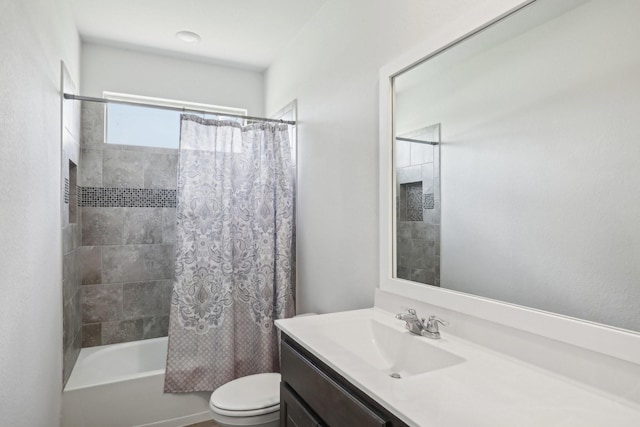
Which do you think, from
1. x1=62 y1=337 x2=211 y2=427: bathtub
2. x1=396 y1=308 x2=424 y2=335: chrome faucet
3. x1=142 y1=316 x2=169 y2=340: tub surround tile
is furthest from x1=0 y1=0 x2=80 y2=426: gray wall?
x1=396 y1=308 x2=424 y2=335: chrome faucet

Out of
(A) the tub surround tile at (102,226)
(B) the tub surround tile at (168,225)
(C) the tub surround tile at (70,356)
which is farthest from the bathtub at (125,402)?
(B) the tub surround tile at (168,225)

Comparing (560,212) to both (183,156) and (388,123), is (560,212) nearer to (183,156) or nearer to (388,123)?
(388,123)

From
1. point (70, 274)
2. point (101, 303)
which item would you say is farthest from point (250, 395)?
point (101, 303)

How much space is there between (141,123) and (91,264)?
1.19 meters

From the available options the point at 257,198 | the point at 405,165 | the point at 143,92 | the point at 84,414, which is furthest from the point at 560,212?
the point at 143,92

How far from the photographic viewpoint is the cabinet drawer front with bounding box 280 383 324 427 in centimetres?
122

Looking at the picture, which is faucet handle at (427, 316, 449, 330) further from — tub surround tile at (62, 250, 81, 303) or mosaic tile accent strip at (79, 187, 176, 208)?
mosaic tile accent strip at (79, 187, 176, 208)

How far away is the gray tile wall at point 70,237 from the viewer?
216 cm

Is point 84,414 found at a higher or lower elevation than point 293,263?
lower

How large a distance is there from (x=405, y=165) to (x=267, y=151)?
1229 millimetres

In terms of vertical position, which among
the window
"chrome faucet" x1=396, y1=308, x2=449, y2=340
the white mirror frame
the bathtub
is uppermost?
the window

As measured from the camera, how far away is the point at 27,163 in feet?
4.69

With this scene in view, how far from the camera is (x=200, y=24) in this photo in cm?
251

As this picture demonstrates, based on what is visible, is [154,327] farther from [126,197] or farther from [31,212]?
[31,212]
